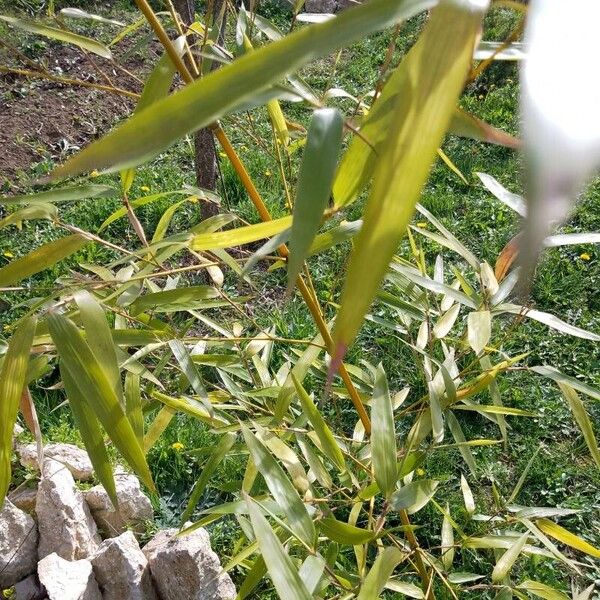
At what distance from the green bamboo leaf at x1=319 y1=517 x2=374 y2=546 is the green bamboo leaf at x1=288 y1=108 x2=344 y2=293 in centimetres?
56

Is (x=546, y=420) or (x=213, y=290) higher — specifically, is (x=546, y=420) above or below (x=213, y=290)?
below

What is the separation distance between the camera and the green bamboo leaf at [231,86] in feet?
1.20

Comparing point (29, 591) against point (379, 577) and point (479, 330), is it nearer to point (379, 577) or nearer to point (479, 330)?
point (379, 577)

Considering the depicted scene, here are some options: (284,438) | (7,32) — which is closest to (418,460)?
(284,438)

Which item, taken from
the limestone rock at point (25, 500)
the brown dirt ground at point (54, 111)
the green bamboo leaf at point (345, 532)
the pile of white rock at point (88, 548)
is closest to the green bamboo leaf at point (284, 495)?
the green bamboo leaf at point (345, 532)

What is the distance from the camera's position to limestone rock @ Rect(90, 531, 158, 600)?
1571 mm

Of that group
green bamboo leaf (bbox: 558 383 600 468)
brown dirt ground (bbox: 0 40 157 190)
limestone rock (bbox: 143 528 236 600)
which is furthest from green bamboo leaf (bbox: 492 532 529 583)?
brown dirt ground (bbox: 0 40 157 190)

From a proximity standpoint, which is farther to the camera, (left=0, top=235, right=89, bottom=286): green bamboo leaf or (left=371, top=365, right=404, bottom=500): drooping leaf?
(left=371, top=365, right=404, bottom=500): drooping leaf

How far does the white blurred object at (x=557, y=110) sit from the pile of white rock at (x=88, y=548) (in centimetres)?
143

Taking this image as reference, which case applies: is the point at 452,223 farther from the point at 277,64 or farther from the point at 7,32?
the point at 277,64

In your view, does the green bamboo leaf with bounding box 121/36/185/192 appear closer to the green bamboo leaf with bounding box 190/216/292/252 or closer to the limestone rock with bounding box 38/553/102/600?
the green bamboo leaf with bounding box 190/216/292/252

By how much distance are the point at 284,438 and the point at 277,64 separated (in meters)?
0.89

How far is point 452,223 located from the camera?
2881 millimetres

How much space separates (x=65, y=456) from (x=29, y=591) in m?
0.34
